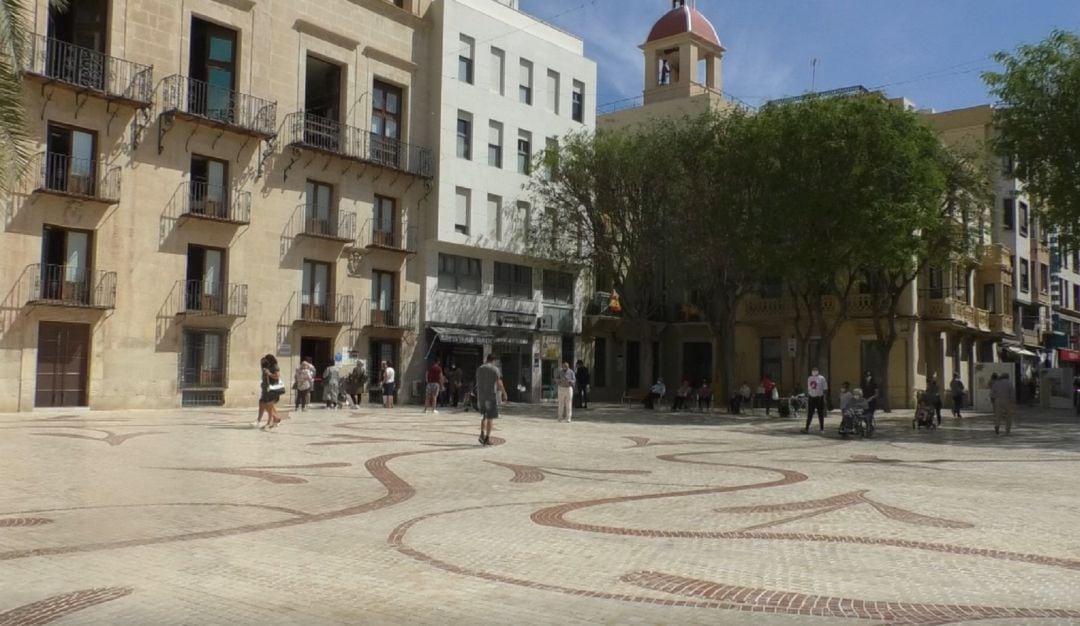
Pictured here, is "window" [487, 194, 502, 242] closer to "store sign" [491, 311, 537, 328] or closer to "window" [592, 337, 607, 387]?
"store sign" [491, 311, 537, 328]

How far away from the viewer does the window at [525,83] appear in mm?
44600

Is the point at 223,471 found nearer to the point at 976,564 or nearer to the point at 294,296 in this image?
the point at 976,564

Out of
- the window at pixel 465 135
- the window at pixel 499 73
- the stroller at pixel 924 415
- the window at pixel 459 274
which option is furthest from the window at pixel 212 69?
the stroller at pixel 924 415

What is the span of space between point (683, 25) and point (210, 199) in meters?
32.9

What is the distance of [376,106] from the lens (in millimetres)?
39344

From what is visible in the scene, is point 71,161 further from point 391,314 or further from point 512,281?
point 512,281

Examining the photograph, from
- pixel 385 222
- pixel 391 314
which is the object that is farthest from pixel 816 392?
pixel 385 222

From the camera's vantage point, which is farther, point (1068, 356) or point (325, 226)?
point (1068, 356)

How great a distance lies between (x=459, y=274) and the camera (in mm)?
42344

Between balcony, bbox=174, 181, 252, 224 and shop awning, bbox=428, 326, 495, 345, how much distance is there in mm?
9682

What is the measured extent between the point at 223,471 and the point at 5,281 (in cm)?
1803

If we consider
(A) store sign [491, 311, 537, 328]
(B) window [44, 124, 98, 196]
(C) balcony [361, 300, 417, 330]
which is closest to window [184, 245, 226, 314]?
(B) window [44, 124, 98, 196]

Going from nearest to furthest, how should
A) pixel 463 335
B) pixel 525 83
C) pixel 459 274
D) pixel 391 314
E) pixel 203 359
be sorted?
pixel 203 359 < pixel 391 314 < pixel 463 335 < pixel 459 274 < pixel 525 83

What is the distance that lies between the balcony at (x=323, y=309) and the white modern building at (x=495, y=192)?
158 inches
